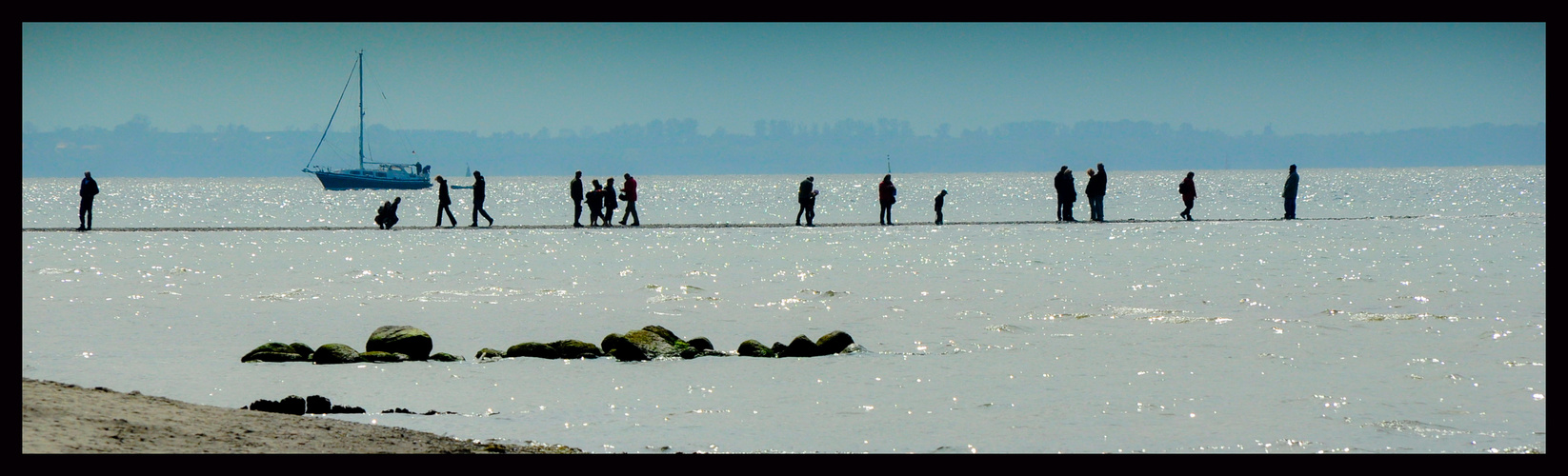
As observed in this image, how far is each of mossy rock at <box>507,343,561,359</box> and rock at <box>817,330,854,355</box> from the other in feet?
6.92

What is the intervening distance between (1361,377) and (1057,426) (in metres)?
2.84

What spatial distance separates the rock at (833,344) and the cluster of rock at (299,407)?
3.92 metres

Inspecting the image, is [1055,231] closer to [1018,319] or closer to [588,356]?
[1018,319]

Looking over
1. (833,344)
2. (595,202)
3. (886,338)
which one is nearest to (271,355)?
(833,344)

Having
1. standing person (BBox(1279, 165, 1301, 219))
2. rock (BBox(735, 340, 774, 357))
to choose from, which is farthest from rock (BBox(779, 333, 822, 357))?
standing person (BBox(1279, 165, 1301, 219))

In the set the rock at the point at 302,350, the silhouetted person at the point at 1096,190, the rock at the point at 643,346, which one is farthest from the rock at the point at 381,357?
the silhouetted person at the point at 1096,190

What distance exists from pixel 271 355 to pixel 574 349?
7.63ft

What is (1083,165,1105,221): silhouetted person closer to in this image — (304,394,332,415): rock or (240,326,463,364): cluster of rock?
(240,326,463,364): cluster of rock

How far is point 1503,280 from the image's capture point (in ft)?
53.4

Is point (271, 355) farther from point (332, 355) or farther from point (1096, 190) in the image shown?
point (1096, 190)

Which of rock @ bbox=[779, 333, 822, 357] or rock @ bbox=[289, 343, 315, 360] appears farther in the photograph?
rock @ bbox=[779, 333, 822, 357]

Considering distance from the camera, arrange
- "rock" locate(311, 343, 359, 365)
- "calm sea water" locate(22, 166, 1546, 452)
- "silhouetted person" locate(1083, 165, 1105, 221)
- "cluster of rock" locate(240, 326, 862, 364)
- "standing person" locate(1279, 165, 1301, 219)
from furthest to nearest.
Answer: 1. "standing person" locate(1279, 165, 1301, 219)
2. "silhouetted person" locate(1083, 165, 1105, 221)
3. "cluster of rock" locate(240, 326, 862, 364)
4. "rock" locate(311, 343, 359, 365)
5. "calm sea water" locate(22, 166, 1546, 452)

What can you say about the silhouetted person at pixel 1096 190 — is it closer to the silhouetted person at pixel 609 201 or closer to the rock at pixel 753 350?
the silhouetted person at pixel 609 201

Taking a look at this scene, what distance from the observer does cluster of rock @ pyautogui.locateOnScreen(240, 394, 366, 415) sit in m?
8.17
